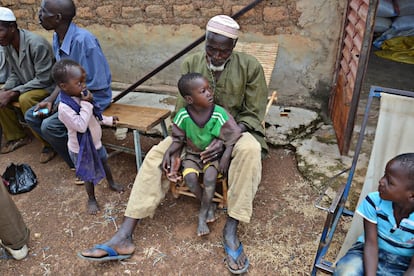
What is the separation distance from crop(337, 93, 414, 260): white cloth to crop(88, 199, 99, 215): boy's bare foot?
6.47ft

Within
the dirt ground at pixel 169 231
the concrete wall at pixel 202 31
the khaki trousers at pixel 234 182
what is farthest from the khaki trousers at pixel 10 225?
the concrete wall at pixel 202 31

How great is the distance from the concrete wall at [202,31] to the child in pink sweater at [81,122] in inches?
68.2

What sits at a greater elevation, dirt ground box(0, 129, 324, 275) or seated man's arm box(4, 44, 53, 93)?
seated man's arm box(4, 44, 53, 93)

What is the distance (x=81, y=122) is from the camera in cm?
261

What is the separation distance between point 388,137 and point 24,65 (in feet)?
11.3

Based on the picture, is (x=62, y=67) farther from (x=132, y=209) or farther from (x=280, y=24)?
(x=280, y=24)

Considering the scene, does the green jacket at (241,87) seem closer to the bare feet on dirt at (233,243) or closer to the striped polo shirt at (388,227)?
the bare feet on dirt at (233,243)

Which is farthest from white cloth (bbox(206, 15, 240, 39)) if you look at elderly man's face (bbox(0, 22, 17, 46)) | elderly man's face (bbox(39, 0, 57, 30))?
elderly man's face (bbox(0, 22, 17, 46))

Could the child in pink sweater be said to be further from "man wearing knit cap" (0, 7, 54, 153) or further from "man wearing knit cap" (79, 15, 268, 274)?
"man wearing knit cap" (0, 7, 54, 153)

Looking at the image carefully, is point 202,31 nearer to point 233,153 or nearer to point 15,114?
point 233,153

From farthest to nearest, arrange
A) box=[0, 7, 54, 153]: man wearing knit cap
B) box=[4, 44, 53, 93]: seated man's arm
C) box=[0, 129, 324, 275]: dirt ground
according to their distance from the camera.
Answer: box=[4, 44, 53, 93]: seated man's arm, box=[0, 7, 54, 153]: man wearing knit cap, box=[0, 129, 324, 275]: dirt ground

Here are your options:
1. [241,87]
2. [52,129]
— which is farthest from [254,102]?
[52,129]

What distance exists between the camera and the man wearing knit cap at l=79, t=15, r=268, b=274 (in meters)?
2.47

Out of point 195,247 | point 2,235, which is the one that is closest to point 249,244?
point 195,247
